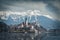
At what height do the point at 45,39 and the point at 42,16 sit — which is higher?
the point at 42,16

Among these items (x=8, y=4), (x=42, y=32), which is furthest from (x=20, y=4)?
(x=42, y=32)

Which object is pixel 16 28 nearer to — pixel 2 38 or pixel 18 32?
pixel 18 32

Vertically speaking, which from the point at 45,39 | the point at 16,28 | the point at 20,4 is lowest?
the point at 45,39

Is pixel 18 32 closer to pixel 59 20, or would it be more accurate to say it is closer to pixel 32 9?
pixel 32 9

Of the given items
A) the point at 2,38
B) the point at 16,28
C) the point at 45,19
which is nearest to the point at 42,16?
the point at 45,19

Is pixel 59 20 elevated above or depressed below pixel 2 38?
above

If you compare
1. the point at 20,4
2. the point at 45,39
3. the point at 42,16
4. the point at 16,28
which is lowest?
the point at 45,39

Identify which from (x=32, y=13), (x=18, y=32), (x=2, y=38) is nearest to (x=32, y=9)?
(x=32, y=13)

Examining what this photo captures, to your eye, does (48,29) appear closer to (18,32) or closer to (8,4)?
(18,32)
